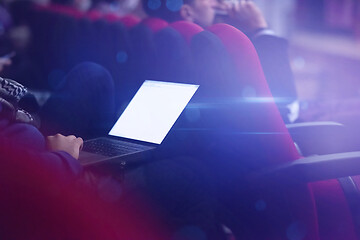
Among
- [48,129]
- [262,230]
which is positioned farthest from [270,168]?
[48,129]

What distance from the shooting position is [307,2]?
8.05 metres

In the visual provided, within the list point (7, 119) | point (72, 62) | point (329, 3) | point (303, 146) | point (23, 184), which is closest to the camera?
point (23, 184)

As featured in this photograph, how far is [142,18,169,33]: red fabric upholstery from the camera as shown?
185 cm

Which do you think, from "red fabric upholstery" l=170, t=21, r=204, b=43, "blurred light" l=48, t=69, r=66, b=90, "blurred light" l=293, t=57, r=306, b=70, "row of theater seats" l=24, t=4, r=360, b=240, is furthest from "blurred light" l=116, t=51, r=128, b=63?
"blurred light" l=293, t=57, r=306, b=70

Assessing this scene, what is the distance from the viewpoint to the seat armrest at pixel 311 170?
1.03 m

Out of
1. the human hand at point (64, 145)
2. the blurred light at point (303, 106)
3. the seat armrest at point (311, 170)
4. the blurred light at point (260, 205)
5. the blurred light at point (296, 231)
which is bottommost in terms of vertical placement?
the blurred light at point (303, 106)

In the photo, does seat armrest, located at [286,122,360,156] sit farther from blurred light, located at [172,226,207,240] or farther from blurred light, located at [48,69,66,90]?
blurred light, located at [48,69,66,90]

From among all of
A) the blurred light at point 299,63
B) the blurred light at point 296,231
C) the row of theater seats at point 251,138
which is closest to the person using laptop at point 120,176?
the row of theater seats at point 251,138

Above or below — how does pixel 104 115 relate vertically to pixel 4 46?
above

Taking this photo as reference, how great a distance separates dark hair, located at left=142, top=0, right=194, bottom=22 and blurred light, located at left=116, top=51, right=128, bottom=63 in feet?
0.71

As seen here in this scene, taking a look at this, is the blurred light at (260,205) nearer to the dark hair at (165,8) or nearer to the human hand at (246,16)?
the dark hair at (165,8)

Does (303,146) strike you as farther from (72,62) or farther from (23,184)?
(72,62)

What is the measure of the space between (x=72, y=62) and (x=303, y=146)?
69.7 inches

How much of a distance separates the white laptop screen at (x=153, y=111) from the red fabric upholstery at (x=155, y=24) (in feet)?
1.67
